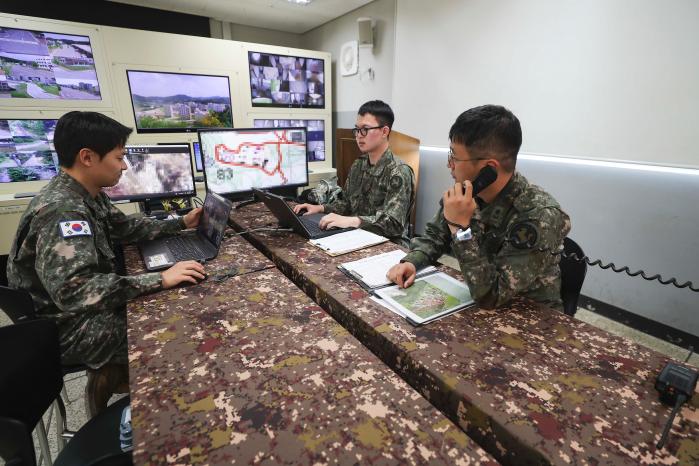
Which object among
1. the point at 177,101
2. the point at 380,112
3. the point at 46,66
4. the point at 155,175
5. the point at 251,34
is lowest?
the point at 155,175

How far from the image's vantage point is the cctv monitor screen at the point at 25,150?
2.68m

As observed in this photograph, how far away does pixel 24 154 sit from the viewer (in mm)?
2756

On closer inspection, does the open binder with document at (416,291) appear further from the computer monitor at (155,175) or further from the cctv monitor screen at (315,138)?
the cctv monitor screen at (315,138)

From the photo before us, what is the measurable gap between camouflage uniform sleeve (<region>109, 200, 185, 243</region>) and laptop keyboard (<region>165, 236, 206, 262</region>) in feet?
0.18

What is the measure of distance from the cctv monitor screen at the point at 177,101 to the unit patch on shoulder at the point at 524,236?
3.44 metres

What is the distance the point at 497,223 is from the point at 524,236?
0.14 m

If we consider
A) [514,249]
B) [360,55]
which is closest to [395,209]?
[514,249]

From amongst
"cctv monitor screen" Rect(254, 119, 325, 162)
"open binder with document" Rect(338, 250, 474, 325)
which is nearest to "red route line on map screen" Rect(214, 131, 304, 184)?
"open binder with document" Rect(338, 250, 474, 325)

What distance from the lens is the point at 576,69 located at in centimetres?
211

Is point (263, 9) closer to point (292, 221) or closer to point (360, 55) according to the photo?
point (360, 55)

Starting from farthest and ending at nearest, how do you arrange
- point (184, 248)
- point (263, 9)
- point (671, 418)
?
point (263, 9) → point (184, 248) → point (671, 418)

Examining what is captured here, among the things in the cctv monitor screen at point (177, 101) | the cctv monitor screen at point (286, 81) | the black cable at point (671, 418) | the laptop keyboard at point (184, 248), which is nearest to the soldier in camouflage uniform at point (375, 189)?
the laptop keyboard at point (184, 248)

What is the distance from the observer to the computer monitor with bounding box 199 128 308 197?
1.73m

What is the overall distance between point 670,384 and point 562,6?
2412 mm
